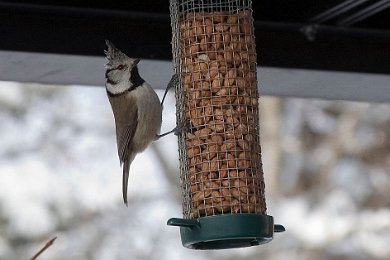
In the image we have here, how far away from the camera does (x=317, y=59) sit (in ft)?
15.1

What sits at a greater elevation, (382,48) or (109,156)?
(109,156)

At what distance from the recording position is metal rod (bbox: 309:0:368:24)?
4430 mm

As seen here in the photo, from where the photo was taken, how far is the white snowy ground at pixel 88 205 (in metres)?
11.0

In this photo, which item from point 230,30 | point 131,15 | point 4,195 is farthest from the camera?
point 4,195

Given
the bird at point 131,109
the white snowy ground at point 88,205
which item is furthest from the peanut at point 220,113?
the white snowy ground at point 88,205

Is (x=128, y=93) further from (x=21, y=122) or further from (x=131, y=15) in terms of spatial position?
(x=21, y=122)

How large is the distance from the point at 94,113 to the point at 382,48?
7.21 meters

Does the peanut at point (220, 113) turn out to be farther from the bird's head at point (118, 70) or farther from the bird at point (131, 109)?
the bird at point (131, 109)

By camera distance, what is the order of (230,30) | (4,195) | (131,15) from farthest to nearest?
1. (4,195)
2. (131,15)
3. (230,30)

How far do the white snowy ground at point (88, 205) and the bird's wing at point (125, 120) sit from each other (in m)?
5.78

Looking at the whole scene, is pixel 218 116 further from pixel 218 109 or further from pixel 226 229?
pixel 226 229

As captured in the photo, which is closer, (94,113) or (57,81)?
(57,81)

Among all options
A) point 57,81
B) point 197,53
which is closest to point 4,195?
point 57,81

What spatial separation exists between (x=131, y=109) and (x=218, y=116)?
935mm
